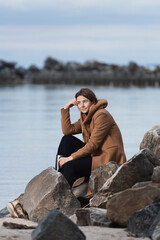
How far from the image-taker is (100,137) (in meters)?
7.29

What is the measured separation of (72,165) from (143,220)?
1.91 metres

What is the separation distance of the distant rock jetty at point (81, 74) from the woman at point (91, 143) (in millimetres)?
78674

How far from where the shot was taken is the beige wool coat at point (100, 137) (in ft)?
23.9

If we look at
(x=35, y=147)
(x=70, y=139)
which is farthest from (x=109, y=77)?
(x=70, y=139)

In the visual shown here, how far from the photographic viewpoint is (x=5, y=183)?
9.44 meters

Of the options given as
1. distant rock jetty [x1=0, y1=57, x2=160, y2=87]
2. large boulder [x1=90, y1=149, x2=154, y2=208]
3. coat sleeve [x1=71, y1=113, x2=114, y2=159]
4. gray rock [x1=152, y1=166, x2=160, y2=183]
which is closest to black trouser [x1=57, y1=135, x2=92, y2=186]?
coat sleeve [x1=71, y1=113, x2=114, y2=159]

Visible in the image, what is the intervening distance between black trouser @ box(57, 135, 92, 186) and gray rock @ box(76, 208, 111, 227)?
4.06ft

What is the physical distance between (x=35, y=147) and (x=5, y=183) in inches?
171

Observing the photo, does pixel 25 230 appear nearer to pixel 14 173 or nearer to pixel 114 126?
pixel 114 126

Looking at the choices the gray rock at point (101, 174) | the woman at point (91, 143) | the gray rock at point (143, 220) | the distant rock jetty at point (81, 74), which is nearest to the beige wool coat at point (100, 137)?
the woman at point (91, 143)

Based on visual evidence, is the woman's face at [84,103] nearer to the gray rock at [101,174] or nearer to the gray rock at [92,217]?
the gray rock at [101,174]

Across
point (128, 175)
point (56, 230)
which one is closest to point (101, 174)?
point (128, 175)

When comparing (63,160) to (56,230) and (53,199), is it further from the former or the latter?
(56,230)

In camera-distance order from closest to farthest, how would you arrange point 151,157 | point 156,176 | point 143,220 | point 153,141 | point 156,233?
point 156,233 < point 143,220 < point 156,176 < point 151,157 < point 153,141
